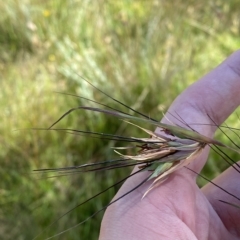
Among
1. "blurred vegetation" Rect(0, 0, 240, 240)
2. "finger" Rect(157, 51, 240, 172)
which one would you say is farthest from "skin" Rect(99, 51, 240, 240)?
"blurred vegetation" Rect(0, 0, 240, 240)

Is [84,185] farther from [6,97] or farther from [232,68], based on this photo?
[232,68]

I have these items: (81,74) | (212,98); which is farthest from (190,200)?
(81,74)

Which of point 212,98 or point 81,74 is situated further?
point 81,74

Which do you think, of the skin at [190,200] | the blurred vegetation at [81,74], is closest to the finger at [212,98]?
the skin at [190,200]

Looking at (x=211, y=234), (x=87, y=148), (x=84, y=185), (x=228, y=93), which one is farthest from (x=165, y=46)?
(x=211, y=234)

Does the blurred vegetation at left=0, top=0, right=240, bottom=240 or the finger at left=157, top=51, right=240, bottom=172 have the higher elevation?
the finger at left=157, top=51, right=240, bottom=172

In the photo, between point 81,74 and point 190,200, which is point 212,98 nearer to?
point 190,200

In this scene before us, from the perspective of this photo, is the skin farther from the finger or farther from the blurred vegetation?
the blurred vegetation
